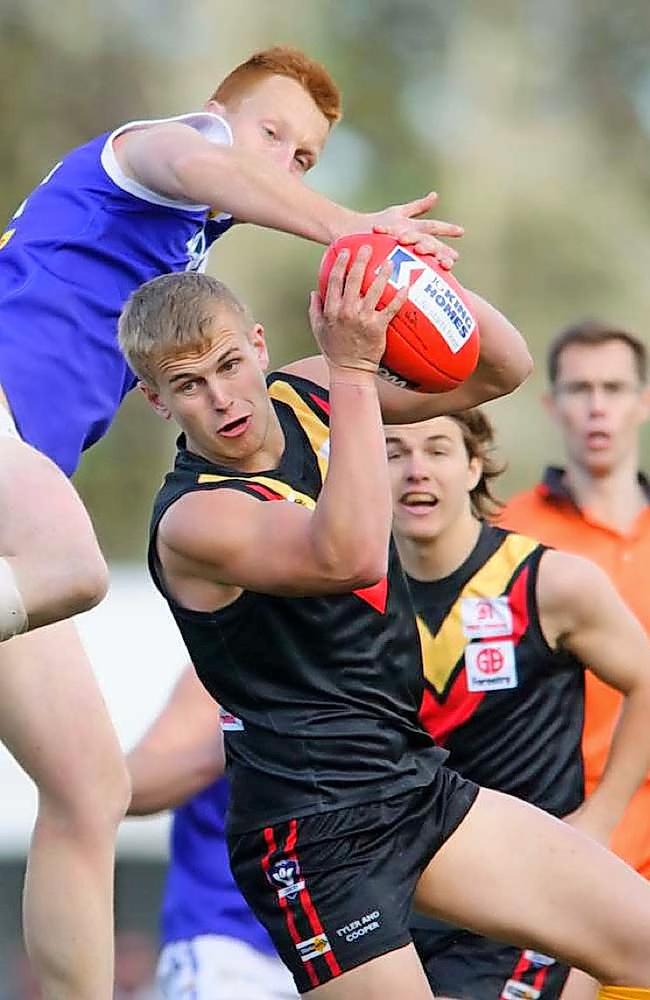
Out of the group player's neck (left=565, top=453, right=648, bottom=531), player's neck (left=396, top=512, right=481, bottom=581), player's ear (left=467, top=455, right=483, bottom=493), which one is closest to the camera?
player's neck (left=396, top=512, right=481, bottom=581)

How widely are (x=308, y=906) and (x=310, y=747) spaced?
31 cm

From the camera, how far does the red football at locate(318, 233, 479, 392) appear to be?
13.1 ft

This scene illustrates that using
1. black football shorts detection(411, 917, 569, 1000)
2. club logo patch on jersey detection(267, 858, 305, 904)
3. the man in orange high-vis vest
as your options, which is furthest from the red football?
the man in orange high-vis vest

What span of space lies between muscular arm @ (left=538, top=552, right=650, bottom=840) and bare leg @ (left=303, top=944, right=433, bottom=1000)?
1.03 metres

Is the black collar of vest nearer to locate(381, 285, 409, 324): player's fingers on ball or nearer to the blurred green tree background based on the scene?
locate(381, 285, 409, 324): player's fingers on ball

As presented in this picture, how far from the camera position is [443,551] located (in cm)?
533

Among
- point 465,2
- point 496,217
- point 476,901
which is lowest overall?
point 476,901

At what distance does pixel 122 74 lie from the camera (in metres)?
19.8

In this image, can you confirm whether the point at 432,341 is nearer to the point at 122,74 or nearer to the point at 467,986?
the point at 467,986

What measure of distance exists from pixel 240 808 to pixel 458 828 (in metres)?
0.45

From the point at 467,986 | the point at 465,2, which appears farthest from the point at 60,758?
the point at 465,2

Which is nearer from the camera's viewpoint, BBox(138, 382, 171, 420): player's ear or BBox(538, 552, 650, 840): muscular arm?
BBox(138, 382, 171, 420): player's ear

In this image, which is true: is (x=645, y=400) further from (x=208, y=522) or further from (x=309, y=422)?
(x=208, y=522)

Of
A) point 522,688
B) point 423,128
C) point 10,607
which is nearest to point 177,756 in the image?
point 522,688
